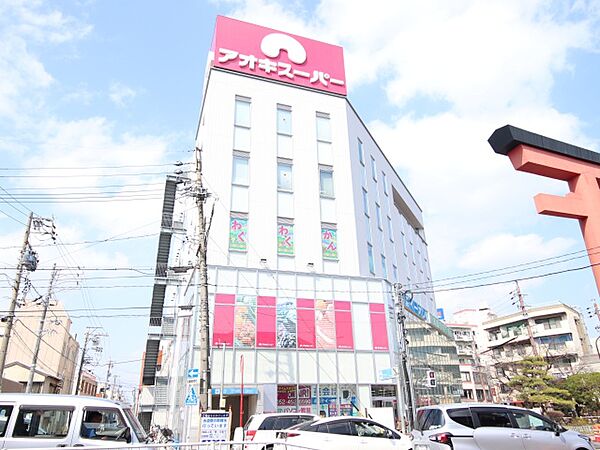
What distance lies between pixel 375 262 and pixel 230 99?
14.9m

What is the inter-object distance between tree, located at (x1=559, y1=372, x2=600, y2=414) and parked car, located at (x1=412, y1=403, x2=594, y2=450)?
108 ft

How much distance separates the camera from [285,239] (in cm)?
2500

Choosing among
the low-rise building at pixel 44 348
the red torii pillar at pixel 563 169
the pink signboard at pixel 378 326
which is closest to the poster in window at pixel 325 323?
the pink signboard at pixel 378 326

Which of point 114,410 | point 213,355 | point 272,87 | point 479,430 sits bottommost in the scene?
point 479,430

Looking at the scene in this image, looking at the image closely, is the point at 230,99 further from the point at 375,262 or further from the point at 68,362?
the point at 68,362

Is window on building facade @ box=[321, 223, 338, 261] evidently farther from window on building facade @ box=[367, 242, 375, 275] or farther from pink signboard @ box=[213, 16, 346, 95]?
pink signboard @ box=[213, 16, 346, 95]

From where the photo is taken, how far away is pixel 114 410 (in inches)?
325

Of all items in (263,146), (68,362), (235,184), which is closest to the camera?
(235,184)

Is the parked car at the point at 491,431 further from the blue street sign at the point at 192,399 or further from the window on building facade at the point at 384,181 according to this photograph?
the window on building facade at the point at 384,181

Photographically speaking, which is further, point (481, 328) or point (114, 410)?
point (481, 328)

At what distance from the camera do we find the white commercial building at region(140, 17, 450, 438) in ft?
70.3

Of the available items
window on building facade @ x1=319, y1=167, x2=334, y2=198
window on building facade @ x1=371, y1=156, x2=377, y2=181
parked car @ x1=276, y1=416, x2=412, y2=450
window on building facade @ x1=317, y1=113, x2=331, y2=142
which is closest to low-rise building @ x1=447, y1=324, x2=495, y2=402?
window on building facade @ x1=371, y1=156, x2=377, y2=181

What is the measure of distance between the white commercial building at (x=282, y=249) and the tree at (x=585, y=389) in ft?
54.0

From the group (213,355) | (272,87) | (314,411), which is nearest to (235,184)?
(272,87)
